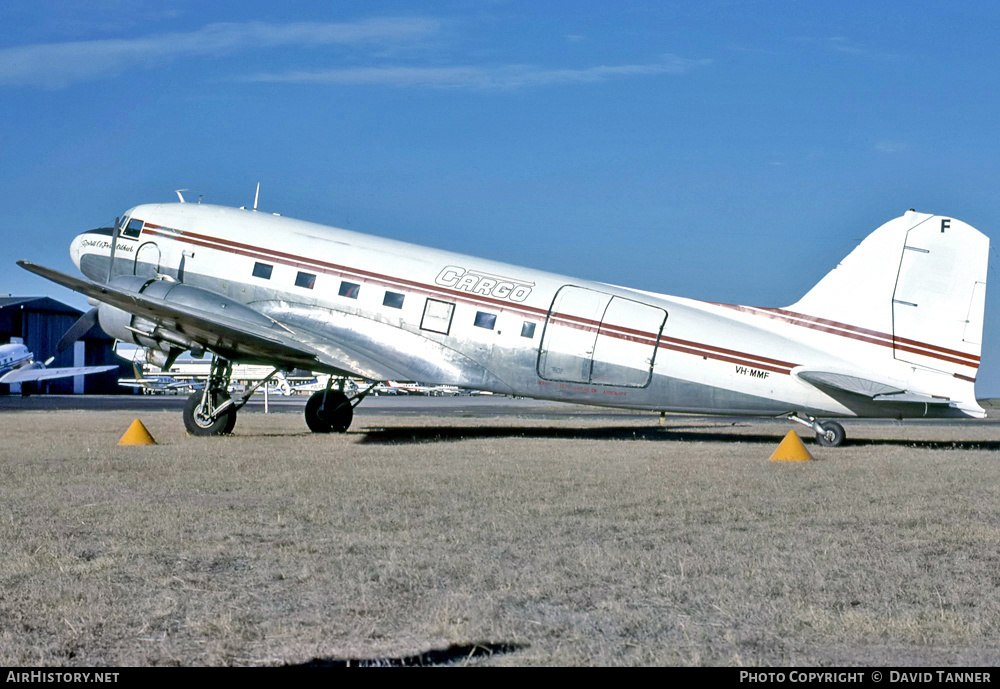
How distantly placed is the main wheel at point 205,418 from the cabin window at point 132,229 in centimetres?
432

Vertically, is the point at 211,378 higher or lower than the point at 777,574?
lower

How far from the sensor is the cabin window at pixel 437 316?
67.1ft

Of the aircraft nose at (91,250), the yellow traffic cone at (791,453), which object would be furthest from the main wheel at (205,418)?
the yellow traffic cone at (791,453)

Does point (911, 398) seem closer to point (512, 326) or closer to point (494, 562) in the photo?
→ point (512, 326)

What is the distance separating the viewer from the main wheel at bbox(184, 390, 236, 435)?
21.3m

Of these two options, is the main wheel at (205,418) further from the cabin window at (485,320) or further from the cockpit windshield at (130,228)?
the cabin window at (485,320)

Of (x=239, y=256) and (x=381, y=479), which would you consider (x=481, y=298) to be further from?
(x=381, y=479)

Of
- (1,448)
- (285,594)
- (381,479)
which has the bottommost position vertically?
(1,448)

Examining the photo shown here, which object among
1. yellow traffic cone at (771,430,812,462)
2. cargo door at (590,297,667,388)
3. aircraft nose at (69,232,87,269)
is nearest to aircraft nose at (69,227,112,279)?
aircraft nose at (69,232,87,269)

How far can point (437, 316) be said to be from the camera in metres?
20.5

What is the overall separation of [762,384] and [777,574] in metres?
11.6

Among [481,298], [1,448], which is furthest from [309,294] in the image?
[1,448]
